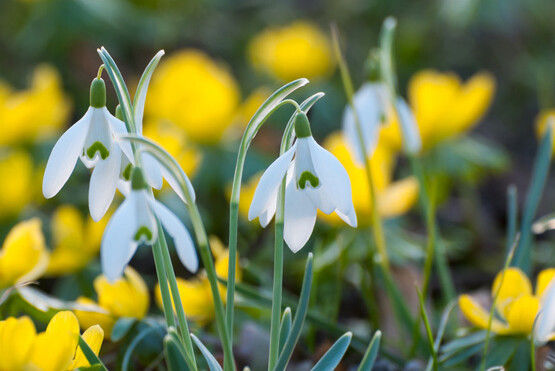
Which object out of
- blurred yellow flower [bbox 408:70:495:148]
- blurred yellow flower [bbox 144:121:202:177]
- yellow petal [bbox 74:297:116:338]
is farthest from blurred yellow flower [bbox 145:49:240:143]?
yellow petal [bbox 74:297:116:338]

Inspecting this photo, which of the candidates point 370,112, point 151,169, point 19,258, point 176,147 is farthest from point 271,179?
point 176,147

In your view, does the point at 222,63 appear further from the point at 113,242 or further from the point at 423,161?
the point at 113,242

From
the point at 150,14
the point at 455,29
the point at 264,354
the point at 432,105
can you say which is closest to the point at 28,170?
the point at 264,354

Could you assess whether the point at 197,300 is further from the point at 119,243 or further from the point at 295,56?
the point at 295,56

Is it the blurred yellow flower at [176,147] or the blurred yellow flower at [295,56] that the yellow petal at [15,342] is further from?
the blurred yellow flower at [295,56]

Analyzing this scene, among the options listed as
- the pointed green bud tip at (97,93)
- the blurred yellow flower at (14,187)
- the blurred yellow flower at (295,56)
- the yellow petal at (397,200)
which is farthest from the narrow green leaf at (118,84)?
the blurred yellow flower at (295,56)
